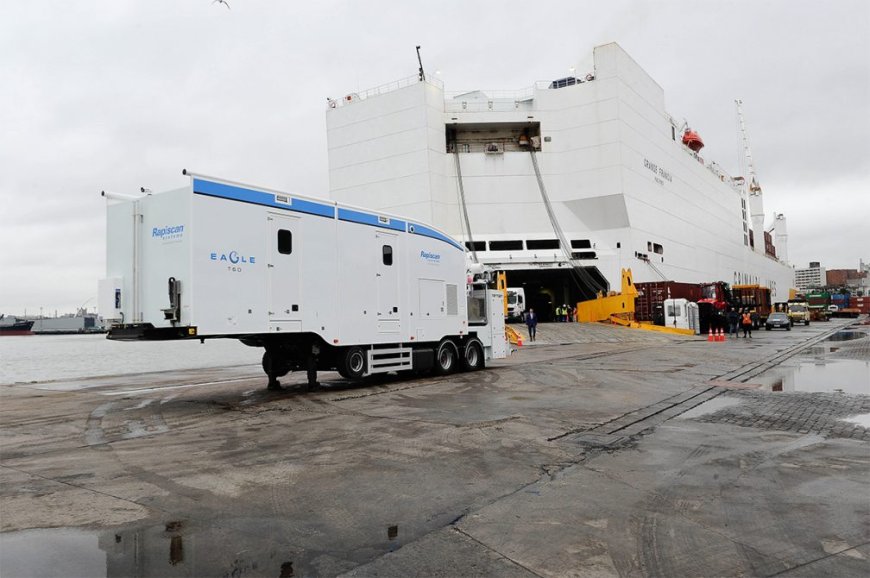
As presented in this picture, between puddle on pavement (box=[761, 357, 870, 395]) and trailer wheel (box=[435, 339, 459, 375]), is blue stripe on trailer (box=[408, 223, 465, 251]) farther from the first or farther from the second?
puddle on pavement (box=[761, 357, 870, 395])

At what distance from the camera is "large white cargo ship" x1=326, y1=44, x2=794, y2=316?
50.2 m

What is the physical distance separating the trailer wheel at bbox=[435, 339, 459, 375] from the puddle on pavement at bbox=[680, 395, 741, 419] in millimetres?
6787

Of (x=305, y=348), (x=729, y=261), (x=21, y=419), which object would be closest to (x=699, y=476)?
(x=305, y=348)

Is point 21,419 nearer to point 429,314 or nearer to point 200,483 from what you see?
point 200,483

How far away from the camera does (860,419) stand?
820 cm

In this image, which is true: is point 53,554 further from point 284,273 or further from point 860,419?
point 860,419

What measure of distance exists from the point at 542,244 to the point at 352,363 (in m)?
41.4

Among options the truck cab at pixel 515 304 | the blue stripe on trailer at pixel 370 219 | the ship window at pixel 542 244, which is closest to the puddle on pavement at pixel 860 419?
the blue stripe on trailer at pixel 370 219

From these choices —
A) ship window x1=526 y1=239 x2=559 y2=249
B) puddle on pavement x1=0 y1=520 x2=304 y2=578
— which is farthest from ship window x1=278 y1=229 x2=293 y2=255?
ship window x1=526 y1=239 x2=559 y2=249

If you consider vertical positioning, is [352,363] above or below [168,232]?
below

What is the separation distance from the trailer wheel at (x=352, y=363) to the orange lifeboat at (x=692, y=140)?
7878 centimetres

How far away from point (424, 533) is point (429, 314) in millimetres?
10434

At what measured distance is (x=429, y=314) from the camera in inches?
569

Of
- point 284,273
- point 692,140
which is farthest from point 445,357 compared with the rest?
point 692,140
